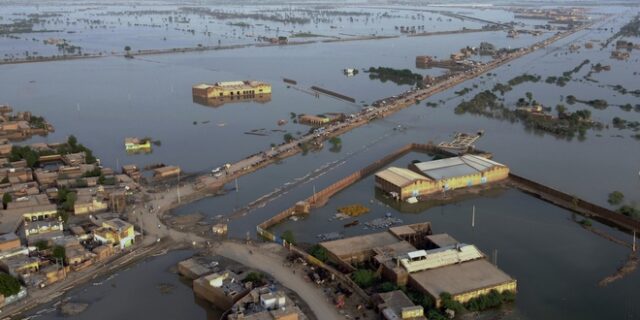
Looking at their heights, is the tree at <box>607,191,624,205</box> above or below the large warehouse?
below

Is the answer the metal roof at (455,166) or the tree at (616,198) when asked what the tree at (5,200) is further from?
the tree at (616,198)

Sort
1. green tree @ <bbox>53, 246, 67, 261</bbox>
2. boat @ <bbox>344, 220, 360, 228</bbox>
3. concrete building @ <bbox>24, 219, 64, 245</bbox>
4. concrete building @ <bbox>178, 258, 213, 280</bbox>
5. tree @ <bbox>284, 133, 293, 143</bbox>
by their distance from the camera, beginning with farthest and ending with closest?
tree @ <bbox>284, 133, 293, 143</bbox>, boat @ <bbox>344, 220, 360, 228</bbox>, concrete building @ <bbox>24, 219, 64, 245</bbox>, green tree @ <bbox>53, 246, 67, 261</bbox>, concrete building @ <bbox>178, 258, 213, 280</bbox>

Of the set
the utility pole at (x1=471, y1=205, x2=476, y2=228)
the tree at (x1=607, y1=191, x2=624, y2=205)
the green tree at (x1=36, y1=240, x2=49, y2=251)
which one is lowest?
the utility pole at (x1=471, y1=205, x2=476, y2=228)

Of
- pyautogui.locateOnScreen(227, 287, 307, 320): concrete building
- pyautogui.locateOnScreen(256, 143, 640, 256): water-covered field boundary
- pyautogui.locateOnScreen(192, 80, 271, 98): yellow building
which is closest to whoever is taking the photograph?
pyautogui.locateOnScreen(227, 287, 307, 320): concrete building

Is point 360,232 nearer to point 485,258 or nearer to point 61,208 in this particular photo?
point 485,258

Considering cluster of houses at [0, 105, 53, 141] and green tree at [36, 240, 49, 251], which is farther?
cluster of houses at [0, 105, 53, 141]

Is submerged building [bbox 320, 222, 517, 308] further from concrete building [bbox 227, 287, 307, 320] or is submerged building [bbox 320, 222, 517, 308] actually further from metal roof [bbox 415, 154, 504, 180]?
metal roof [bbox 415, 154, 504, 180]

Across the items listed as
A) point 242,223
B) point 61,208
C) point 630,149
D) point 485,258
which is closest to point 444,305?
point 485,258

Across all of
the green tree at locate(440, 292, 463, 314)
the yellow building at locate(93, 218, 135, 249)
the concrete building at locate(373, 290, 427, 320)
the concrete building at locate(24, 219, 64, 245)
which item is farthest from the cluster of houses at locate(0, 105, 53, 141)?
the green tree at locate(440, 292, 463, 314)
